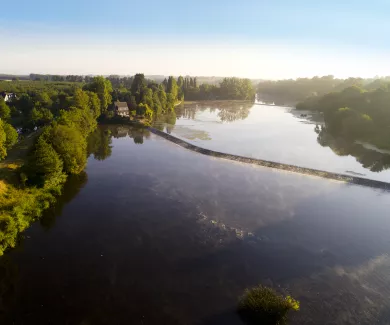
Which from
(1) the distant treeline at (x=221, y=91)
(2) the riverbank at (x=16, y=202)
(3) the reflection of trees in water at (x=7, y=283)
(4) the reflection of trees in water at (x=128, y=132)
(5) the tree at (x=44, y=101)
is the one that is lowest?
(3) the reflection of trees in water at (x=7, y=283)

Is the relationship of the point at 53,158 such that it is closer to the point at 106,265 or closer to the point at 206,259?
the point at 106,265

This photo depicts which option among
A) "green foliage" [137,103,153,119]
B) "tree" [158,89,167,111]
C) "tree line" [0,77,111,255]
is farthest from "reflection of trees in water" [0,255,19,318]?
"tree" [158,89,167,111]

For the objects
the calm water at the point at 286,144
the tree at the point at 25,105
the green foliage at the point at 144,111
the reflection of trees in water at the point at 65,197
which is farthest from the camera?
the green foliage at the point at 144,111

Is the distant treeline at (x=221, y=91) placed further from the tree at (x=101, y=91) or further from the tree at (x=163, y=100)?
the tree at (x=101, y=91)

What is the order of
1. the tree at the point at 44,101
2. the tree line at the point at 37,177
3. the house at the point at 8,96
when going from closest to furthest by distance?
the tree line at the point at 37,177, the tree at the point at 44,101, the house at the point at 8,96

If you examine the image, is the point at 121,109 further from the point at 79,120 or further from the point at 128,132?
the point at 79,120

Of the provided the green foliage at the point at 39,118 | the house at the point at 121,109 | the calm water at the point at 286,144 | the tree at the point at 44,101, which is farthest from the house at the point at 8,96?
the calm water at the point at 286,144

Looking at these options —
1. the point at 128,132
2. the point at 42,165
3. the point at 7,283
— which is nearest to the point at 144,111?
the point at 128,132

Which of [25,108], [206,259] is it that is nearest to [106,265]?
[206,259]
